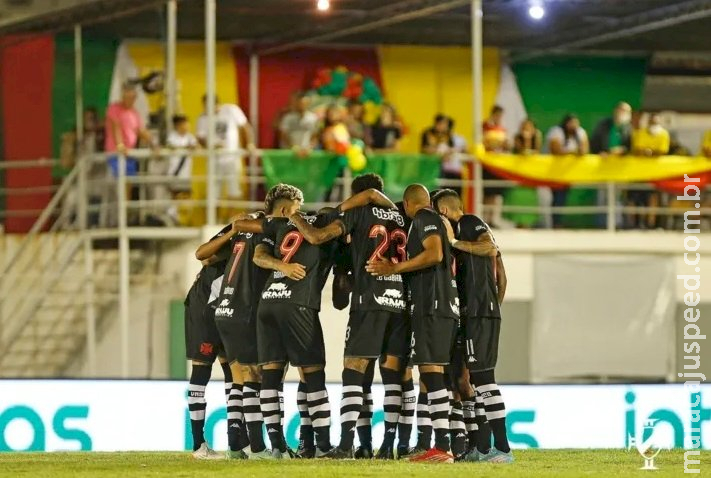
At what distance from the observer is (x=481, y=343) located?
1605cm

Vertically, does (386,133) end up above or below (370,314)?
above

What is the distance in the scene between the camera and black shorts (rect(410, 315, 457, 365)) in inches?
627

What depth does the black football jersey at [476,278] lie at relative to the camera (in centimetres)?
1616

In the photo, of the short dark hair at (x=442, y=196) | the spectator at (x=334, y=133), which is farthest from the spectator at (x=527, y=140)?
the short dark hair at (x=442, y=196)

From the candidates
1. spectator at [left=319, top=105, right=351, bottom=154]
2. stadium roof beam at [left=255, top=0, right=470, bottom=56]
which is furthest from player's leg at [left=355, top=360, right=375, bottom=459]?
stadium roof beam at [left=255, top=0, right=470, bottom=56]

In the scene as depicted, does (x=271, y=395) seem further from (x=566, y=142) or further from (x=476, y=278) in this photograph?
(x=566, y=142)


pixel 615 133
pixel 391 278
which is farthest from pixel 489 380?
pixel 615 133

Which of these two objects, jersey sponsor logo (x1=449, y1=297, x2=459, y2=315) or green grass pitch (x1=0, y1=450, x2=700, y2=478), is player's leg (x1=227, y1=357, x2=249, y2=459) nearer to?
green grass pitch (x1=0, y1=450, x2=700, y2=478)

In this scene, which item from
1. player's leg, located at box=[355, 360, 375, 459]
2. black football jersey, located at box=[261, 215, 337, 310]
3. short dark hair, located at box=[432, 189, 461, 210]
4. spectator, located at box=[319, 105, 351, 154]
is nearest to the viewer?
black football jersey, located at box=[261, 215, 337, 310]

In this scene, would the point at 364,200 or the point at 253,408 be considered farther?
the point at 253,408

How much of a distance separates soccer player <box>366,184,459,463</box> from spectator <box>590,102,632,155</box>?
1093 centimetres

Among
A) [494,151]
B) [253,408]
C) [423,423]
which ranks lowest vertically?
[423,423]

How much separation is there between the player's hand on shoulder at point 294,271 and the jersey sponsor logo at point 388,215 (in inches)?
29.5

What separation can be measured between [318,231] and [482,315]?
58.1 inches
